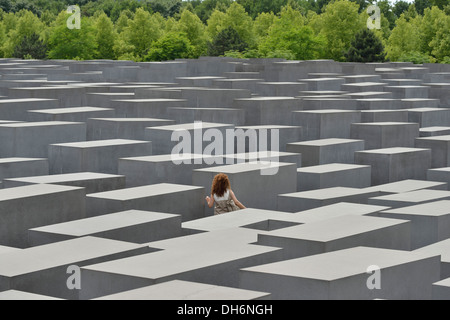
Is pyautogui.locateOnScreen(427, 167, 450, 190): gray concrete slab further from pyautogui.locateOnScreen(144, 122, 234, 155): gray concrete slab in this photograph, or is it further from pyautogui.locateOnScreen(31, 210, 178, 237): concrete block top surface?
pyautogui.locateOnScreen(31, 210, 178, 237): concrete block top surface

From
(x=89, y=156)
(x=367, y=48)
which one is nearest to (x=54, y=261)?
(x=89, y=156)

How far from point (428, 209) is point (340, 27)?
4217 centimetres

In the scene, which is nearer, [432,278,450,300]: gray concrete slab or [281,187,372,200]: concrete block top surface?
[432,278,450,300]: gray concrete slab

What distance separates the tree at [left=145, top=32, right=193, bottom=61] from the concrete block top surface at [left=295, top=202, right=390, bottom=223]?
3556 cm

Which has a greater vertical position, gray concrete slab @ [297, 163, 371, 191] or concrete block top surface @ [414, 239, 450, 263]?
gray concrete slab @ [297, 163, 371, 191]

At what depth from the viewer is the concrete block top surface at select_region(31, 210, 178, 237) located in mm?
8520

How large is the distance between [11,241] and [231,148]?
623 centimetres

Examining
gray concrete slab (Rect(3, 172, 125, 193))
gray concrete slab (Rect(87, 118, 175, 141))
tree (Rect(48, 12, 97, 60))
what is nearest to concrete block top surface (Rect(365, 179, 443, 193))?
gray concrete slab (Rect(3, 172, 125, 193))

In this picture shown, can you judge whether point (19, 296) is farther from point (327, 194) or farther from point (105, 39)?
point (105, 39)

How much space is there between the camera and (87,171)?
1308 cm

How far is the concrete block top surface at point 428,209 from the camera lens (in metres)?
9.48

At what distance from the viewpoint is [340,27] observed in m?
50.8
